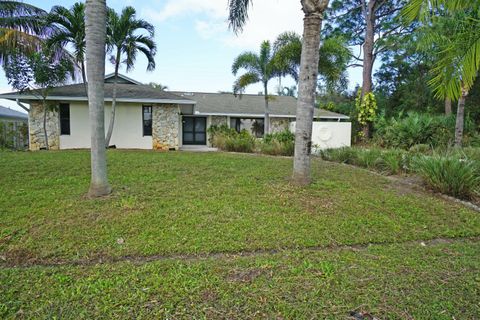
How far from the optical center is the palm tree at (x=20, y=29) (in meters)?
10.4

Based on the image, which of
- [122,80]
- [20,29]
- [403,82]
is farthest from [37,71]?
[403,82]

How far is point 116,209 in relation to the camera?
4316 millimetres

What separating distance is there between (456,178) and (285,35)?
433 inches

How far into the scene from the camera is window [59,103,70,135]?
13.9 metres

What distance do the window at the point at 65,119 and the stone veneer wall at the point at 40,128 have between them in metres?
0.18

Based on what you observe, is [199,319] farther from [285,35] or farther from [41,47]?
[285,35]

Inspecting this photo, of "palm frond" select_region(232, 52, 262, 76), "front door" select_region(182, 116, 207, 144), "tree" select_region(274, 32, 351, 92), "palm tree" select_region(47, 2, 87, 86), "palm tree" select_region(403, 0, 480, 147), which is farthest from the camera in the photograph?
"front door" select_region(182, 116, 207, 144)

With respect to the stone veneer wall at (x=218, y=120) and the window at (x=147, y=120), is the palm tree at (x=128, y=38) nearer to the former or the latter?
the window at (x=147, y=120)

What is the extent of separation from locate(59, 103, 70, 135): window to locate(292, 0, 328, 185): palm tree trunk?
1294 centimetres

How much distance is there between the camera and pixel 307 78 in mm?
Result: 5566

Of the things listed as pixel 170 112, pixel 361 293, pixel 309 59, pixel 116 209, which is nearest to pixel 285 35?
pixel 170 112

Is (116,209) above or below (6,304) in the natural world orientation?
above

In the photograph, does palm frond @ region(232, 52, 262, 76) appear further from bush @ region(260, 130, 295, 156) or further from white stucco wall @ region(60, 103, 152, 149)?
white stucco wall @ region(60, 103, 152, 149)

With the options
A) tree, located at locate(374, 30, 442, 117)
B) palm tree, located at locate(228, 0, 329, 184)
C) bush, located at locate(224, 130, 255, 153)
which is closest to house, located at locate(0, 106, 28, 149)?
bush, located at locate(224, 130, 255, 153)
